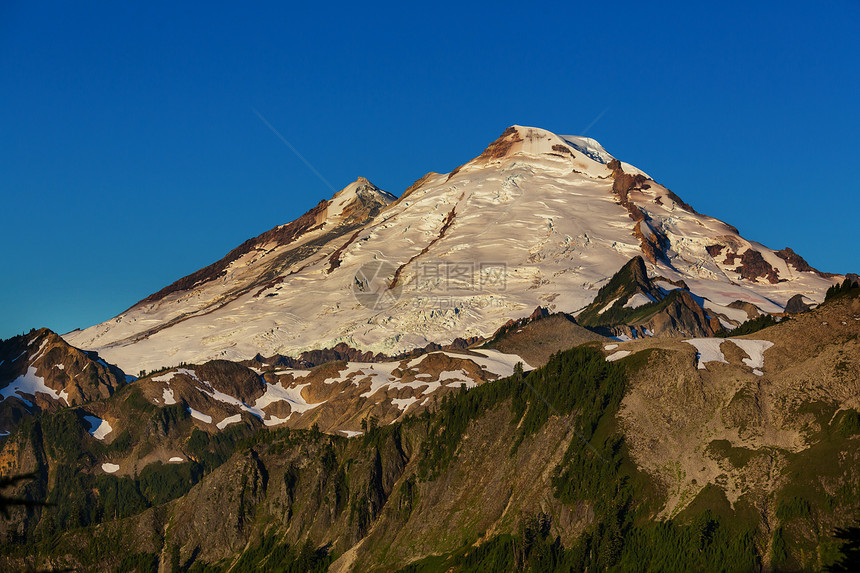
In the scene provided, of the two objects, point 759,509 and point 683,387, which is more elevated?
point 683,387

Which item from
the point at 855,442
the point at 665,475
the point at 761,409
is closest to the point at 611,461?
the point at 665,475

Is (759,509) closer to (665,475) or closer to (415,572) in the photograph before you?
(665,475)

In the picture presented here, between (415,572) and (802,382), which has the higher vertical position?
Result: (802,382)

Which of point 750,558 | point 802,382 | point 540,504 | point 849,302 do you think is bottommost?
point 750,558

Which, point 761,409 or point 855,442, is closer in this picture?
point 855,442

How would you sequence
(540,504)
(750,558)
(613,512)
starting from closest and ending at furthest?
(750,558) < (613,512) < (540,504)

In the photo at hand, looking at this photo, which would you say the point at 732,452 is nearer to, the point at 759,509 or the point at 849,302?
the point at 759,509

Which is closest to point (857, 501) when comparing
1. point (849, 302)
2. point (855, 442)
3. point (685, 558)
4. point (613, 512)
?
point (855, 442)

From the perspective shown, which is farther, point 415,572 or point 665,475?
point 415,572

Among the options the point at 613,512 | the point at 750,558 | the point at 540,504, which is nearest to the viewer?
the point at 750,558
